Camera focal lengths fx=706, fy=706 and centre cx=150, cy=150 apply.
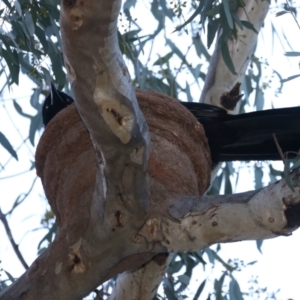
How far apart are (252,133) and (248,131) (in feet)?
0.06

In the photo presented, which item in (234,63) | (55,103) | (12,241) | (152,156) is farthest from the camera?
(12,241)

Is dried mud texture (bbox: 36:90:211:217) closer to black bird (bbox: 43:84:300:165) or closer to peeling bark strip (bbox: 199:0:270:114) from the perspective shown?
black bird (bbox: 43:84:300:165)

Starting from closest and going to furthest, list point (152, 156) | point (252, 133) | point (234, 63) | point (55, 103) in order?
point (152, 156) → point (252, 133) → point (234, 63) → point (55, 103)

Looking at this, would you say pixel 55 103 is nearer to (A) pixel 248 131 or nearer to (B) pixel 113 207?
(A) pixel 248 131

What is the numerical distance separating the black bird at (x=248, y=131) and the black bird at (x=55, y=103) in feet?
1.08

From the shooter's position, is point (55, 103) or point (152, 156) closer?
point (152, 156)

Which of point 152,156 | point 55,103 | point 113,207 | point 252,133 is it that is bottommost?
point 113,207

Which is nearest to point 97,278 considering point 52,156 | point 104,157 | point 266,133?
point 104,157

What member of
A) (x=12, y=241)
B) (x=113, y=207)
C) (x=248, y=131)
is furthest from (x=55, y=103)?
(x=113, y=207)

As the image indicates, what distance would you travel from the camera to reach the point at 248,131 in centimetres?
252

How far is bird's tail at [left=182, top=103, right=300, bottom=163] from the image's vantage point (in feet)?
7.73

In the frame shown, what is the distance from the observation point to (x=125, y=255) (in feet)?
6.33

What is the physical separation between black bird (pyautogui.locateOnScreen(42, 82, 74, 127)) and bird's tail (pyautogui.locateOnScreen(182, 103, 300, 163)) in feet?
2.31

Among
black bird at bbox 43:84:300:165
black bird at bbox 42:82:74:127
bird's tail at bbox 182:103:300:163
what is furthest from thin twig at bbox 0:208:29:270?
bird's tail at bbox 182:103:300:163
